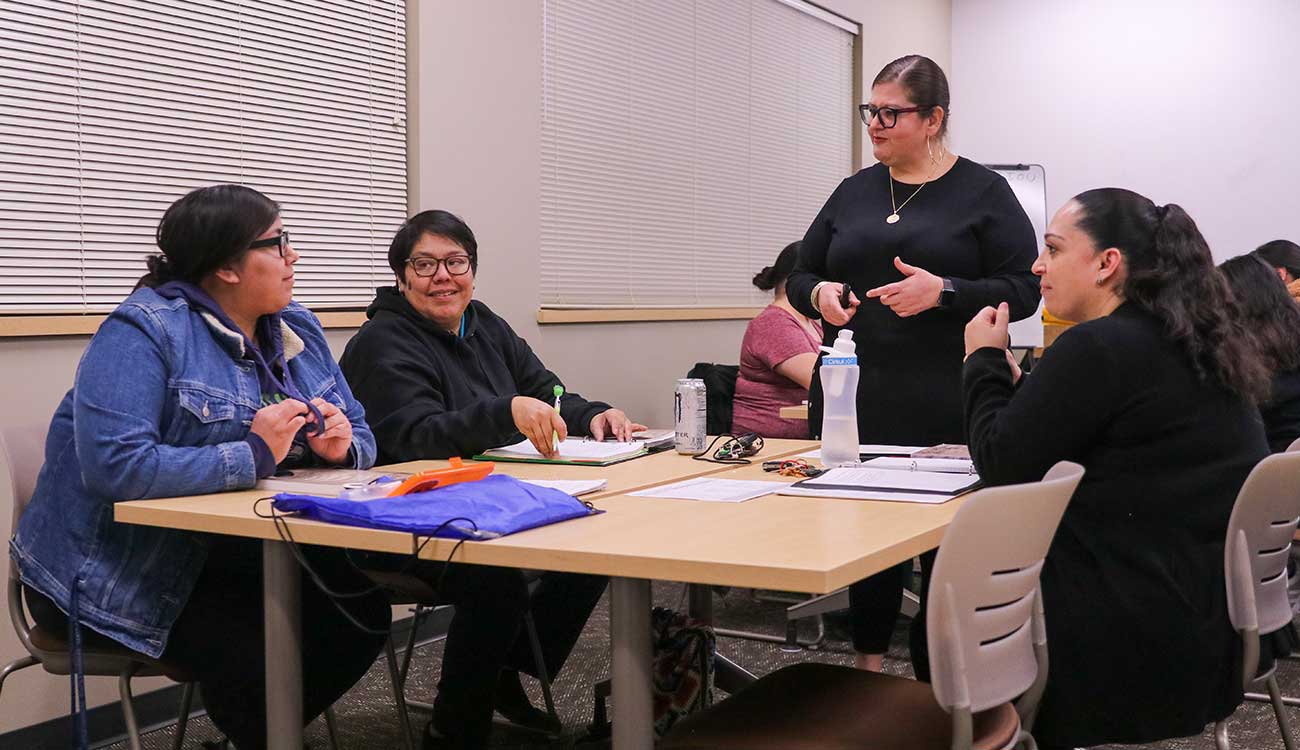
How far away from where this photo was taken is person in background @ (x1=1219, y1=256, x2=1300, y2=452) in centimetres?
276

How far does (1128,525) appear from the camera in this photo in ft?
6.05

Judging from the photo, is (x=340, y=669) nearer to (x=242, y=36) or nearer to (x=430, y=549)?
(x=430, y=549)

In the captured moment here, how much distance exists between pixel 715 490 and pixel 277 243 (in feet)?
2.98

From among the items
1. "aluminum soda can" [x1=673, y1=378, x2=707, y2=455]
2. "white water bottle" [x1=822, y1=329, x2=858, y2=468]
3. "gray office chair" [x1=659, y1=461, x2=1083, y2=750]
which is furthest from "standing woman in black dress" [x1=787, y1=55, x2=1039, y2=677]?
"gray office chair" [x1=659, y1=461, x2=1083, y2=750]

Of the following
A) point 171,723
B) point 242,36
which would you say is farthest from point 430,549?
point 242,36

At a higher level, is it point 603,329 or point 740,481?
point 603,329

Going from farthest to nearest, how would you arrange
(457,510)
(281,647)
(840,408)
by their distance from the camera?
(840,408)
(281,647)
(457,510)

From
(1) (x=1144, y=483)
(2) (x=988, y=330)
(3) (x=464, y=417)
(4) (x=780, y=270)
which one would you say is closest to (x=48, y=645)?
(3) (x=464, y=417)

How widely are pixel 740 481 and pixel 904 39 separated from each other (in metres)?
4.98

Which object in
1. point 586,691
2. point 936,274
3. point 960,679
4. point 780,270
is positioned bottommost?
point 586,691

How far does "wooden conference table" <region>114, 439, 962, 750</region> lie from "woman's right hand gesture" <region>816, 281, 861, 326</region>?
77 centimetres

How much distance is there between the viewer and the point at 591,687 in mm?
3385

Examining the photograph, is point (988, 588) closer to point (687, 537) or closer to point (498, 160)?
point (687, 537)

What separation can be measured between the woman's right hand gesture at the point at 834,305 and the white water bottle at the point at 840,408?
0.21 m
